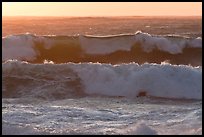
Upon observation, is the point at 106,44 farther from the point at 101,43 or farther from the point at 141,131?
the point at 141,131

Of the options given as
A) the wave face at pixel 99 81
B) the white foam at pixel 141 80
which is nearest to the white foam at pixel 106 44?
the wave face at pixel 99 81

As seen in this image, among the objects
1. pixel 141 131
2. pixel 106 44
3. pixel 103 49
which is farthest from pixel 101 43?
pixel 141 131

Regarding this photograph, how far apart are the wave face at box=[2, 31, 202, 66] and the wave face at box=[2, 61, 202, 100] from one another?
7.11 metres

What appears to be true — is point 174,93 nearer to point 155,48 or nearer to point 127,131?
point 127,131

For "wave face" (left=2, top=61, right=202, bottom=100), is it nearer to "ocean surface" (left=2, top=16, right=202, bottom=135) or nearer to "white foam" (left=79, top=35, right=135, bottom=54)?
"ocean surface" (left=2, top=16, right=202, bottom=135)

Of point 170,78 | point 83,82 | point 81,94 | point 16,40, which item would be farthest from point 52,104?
point 16,40

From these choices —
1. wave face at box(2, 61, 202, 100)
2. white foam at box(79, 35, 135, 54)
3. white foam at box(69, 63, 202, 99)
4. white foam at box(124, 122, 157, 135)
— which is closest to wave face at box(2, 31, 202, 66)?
white foam at box(79, 35, 135, 54)

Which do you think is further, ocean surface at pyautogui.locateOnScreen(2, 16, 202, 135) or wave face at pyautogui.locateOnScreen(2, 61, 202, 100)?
wave face at pyautogui.locateOnScreen(2, 61, 202, 100)

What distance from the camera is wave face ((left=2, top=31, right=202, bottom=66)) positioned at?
22.1 m

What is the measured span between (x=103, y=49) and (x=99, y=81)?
10.1m

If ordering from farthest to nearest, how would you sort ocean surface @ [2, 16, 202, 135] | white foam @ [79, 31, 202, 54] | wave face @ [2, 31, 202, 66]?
white foam @ [79, 31, 202, 54], wave face @ [2, 31, 202, 66], ocean surface @ [2, 16, 202, 135]

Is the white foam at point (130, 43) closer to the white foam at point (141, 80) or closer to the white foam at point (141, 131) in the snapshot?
the white foam at point (141, 80)

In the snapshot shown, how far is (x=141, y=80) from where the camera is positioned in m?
13.3

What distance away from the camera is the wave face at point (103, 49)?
72.4ft
